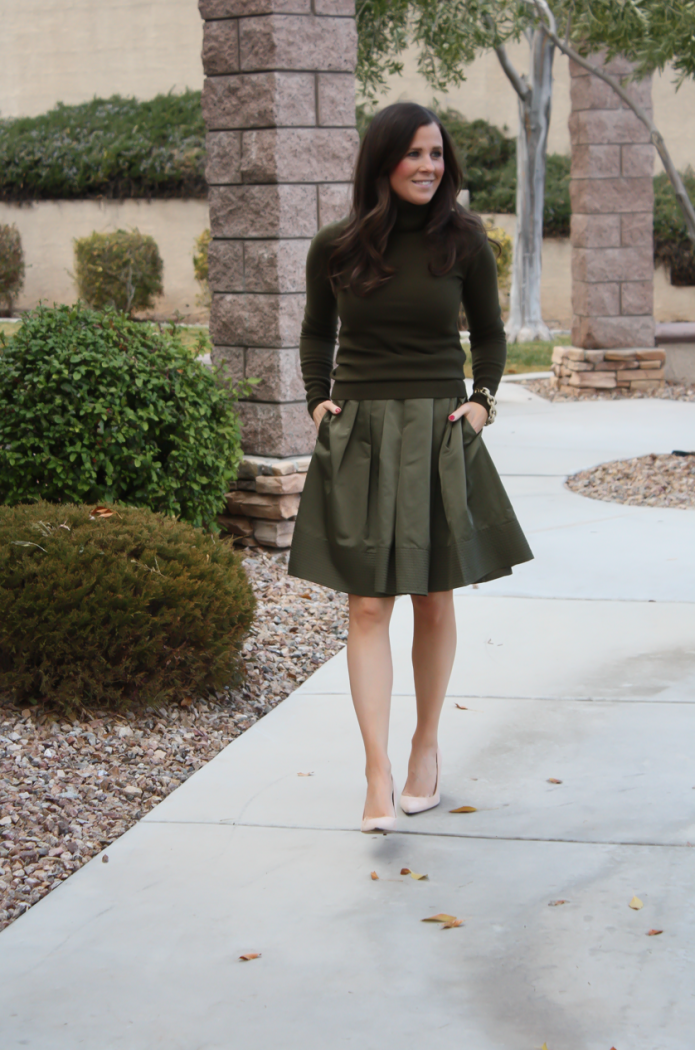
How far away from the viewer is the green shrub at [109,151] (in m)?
21.0

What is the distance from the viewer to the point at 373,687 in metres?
2.97

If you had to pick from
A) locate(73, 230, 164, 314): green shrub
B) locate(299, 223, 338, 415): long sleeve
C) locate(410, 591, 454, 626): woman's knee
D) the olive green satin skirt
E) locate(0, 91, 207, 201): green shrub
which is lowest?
locate(410, 591, 454, 626): woman's knee

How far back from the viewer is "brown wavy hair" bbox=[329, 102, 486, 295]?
9.37 feet

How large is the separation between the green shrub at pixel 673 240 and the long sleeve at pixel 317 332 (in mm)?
18061

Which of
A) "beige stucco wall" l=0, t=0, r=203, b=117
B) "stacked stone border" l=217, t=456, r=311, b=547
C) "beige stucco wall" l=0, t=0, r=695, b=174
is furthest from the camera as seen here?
"beige stucco wall" l=0, t=0, r=203, b=117

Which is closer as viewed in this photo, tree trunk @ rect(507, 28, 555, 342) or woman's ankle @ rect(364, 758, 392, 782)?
woman's ankle @ rect(364, 758, 392, 782)

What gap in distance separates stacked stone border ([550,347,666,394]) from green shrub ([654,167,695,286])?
8.90 m

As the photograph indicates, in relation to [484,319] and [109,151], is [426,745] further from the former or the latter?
[109,151]

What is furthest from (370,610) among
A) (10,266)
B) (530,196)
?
(10,266)

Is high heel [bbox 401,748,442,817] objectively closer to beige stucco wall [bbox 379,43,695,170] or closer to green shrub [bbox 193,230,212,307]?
green shrub [bbox 193,230,212,307]

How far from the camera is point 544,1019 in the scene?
7.25 feet

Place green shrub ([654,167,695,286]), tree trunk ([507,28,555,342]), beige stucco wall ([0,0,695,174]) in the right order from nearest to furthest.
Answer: tree trunk ([507,28,555,342]), green shrub ([654,167,695,286]), beige stucco wall ([0,0,695,174])

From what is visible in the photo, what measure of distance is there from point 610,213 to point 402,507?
922 cm

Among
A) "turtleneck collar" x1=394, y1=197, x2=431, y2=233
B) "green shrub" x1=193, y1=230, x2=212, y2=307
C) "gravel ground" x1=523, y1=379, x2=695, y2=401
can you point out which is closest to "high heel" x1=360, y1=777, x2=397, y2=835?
"turtleneck collar" x1=394, y1=197, x2=431, y2=233
